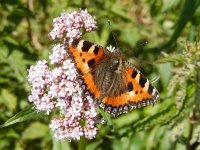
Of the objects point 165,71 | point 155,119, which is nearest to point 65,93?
point 155,119

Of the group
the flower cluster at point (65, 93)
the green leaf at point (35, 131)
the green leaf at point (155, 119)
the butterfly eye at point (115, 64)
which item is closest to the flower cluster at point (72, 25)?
the flower cluster at point (65, 93)

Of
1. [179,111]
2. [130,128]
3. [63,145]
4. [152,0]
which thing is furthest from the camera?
[152,0]

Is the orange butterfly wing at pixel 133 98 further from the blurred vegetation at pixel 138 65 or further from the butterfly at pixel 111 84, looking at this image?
the blurred vegetation at pixel 138 65

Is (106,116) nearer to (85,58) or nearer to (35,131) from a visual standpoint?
(85,58)

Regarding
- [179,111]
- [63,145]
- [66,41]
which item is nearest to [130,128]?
[179,111]

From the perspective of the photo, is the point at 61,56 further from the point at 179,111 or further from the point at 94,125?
the point at 179,111

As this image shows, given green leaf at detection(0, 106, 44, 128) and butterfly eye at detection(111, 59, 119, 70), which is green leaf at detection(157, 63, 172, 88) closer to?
butterfly eye at detection(111, 59, 119, 70)
